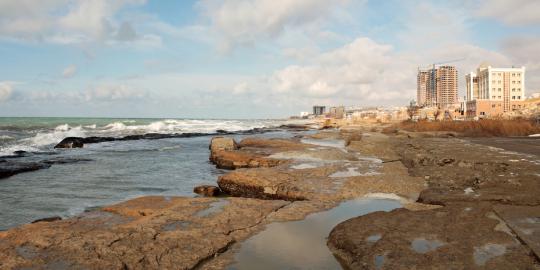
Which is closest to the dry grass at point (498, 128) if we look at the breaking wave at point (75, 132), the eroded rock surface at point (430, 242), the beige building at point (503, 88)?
the eroded rock surface at point (430, 242)

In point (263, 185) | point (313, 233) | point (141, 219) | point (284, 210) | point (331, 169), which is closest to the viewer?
point (313, 233)

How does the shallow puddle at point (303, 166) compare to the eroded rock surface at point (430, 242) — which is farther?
the shallow puddle at point (303, 166)

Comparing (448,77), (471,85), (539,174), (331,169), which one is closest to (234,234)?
(331,169)

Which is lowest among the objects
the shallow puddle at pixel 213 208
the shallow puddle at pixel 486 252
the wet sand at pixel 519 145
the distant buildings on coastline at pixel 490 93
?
the wet sand at pixel 519 145

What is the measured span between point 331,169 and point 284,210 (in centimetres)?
507

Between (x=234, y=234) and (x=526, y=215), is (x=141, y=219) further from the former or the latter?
(x=526, y=215)

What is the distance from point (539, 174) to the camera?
9.91 meters

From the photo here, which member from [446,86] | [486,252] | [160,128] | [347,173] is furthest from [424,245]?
[446,86]

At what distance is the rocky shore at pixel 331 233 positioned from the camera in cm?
446

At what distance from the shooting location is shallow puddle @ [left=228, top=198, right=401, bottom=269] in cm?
460

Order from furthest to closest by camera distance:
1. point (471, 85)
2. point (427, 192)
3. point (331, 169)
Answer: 1. point (471, 85)
2. point (331, 169)
3. point (427, 192)

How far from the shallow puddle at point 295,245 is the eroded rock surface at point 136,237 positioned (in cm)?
35

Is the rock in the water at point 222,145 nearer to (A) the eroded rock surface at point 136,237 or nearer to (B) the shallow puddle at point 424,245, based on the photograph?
(A) the eroded rock surface at point 136,237

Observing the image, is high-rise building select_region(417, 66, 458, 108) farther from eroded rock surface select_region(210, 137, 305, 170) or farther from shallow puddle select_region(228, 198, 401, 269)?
shallow puddle select_region(228, 198, 401, 269)
